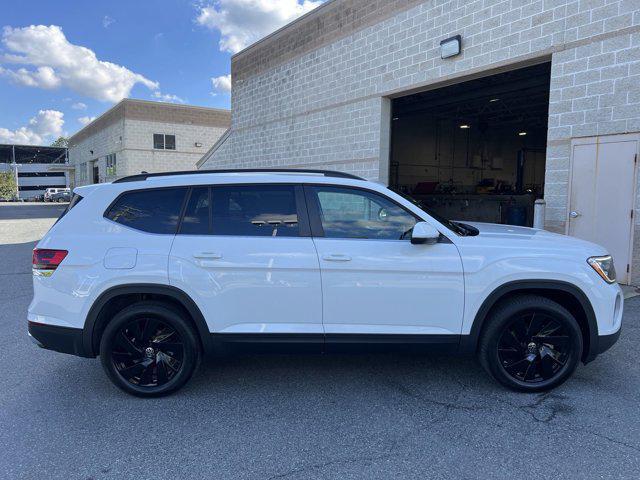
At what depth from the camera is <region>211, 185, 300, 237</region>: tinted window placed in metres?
3.75

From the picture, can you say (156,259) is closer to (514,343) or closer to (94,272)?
(94,272)

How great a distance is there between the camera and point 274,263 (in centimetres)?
362

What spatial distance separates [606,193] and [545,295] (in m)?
4.69

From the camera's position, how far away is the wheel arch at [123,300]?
368 centimetres

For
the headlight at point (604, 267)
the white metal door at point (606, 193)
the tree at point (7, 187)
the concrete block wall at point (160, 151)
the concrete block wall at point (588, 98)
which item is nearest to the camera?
the headlight at point (604, 267)

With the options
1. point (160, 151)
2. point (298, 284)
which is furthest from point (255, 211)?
point (160, 151)

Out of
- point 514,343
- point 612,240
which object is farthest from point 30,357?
point 612,240

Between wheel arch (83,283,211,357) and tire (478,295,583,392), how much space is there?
230 cm

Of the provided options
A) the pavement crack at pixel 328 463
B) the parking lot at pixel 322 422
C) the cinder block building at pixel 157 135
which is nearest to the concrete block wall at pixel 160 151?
the cinder block building at pixel 157 135

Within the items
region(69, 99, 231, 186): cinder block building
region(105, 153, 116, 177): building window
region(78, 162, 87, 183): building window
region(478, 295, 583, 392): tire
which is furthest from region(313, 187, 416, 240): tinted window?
region(78, 162, 87, 183): building window

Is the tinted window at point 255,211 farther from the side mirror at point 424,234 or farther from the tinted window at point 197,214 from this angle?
the side mirror at point 424,234

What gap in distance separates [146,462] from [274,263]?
159 centimetres

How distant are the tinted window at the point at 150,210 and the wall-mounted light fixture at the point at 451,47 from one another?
757 cm

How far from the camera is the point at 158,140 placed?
3341cm
